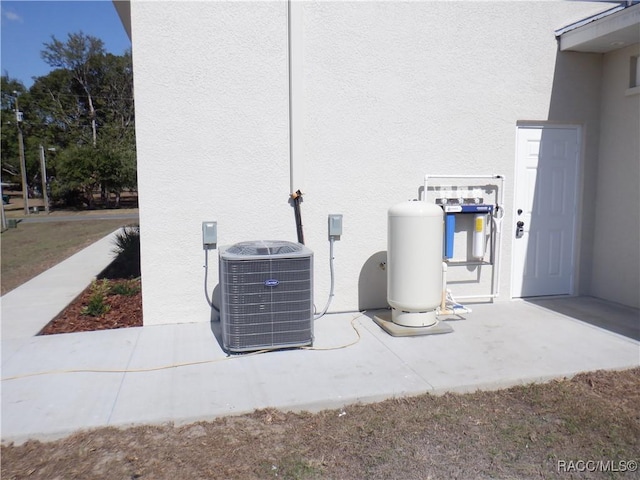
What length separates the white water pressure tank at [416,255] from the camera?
5516mm

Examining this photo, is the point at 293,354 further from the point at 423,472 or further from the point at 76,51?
the point at 76,51

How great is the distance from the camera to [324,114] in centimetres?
615

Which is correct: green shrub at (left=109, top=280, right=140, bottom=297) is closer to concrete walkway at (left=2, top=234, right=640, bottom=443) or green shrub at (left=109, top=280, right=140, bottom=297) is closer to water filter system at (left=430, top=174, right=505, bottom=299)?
concrete walkway at (left=2, top=234, right=640, bottom=443)

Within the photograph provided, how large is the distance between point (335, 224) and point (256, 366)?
214 cm

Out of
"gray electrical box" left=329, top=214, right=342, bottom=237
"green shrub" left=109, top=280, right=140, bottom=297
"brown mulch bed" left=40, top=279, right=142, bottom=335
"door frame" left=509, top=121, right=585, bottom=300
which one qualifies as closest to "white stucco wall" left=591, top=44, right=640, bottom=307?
"door frame" left=509, top=121, right=585, bottom=300

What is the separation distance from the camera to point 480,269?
6.91 metres

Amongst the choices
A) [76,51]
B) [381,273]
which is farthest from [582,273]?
[76,51]

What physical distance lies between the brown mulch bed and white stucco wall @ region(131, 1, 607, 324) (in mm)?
611

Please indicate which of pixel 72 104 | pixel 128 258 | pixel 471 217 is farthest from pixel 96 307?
pixel 72 104

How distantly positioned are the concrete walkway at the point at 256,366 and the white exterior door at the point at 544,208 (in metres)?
0.90

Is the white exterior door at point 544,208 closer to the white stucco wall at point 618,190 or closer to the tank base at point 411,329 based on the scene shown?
the white stucco wall at point 618,190

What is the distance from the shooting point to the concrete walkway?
3914 millimetres

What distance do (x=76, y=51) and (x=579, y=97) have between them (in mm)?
50749

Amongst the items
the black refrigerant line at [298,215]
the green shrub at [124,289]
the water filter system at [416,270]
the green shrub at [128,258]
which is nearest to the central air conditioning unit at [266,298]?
the black refrigerant line at [298,215]
